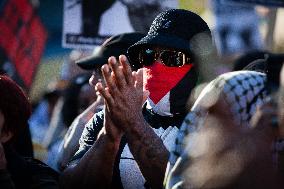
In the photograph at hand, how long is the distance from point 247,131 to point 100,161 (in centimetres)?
105

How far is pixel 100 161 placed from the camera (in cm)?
306

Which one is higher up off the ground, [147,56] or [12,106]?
[147,56]

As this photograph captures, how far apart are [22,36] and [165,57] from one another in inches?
123

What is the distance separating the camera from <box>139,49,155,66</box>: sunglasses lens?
3.34 metres

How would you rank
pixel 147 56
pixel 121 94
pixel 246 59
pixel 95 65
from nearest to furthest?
pixel 121 94, pixel 147 56, pixel 95 65, pixel 246 59

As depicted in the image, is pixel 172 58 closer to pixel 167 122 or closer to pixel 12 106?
pixel 167 122

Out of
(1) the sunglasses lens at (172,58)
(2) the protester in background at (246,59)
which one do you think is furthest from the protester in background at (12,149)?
(2) the protester in background at (246,59)

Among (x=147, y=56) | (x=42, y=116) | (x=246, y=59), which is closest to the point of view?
(x=147, y=56)

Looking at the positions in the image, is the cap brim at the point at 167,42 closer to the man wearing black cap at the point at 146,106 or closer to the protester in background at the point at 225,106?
the man wearing black cap at the point at 146,106

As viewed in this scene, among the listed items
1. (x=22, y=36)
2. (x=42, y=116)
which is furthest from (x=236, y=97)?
(x=42, y=116)

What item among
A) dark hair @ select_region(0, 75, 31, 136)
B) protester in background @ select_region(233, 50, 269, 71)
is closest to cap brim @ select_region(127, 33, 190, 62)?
dark hair @ select_region(0, 75, 31, 136)

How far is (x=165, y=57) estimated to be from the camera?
3.32m

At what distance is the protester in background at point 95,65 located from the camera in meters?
4.53

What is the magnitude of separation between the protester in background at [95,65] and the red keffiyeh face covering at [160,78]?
111cm
